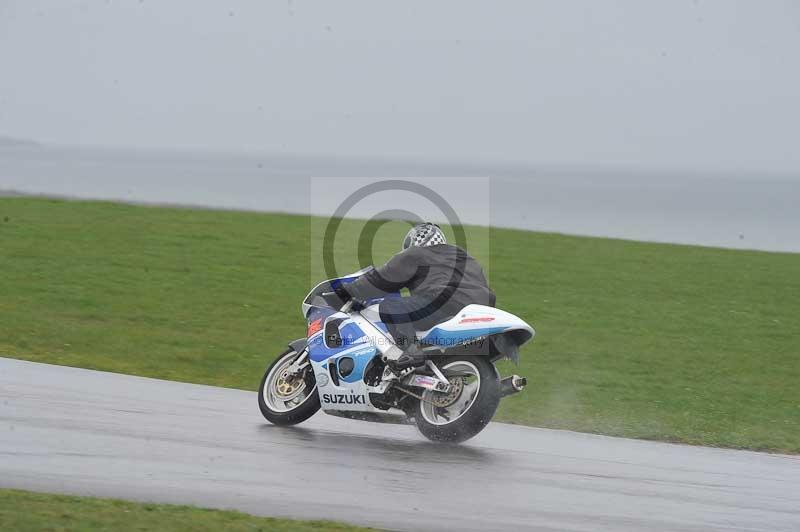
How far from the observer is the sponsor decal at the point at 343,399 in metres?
10.0

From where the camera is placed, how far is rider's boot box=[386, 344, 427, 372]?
970cm

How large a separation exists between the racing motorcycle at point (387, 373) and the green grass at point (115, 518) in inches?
131

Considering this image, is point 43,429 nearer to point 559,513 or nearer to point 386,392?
point 386,392

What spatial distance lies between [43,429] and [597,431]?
19.5ft

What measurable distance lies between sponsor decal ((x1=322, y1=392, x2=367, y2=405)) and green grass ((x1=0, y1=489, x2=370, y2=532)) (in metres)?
3.67

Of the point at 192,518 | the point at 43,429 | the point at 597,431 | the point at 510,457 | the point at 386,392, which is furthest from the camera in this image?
the point at 597,431

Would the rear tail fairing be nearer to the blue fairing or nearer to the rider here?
the blue fairing

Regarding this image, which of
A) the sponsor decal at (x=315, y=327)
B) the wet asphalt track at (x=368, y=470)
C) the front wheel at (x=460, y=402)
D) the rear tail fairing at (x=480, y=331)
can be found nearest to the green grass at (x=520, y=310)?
the wet asphalt track at (x=368, y=470)

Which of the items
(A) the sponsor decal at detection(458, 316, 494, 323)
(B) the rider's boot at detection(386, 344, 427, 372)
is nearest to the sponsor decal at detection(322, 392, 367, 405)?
(B) the rider's boot at detection(386, 344, 427, 372)

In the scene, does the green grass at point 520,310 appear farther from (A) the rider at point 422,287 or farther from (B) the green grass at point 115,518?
(B) the green grass at point 115,518

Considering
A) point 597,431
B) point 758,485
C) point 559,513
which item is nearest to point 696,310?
point 597,431

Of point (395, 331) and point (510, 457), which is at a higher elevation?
point (395, 331)

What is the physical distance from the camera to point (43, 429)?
8.50 meters

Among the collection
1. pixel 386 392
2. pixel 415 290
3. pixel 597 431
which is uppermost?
pixel 415 290
